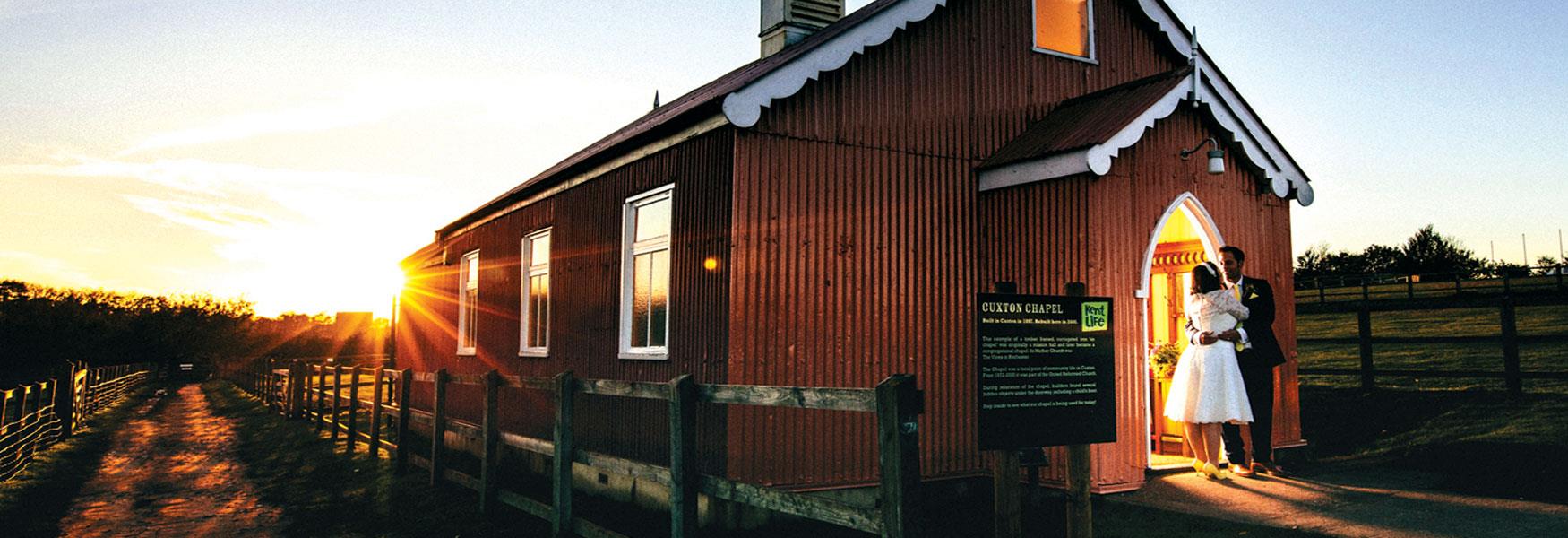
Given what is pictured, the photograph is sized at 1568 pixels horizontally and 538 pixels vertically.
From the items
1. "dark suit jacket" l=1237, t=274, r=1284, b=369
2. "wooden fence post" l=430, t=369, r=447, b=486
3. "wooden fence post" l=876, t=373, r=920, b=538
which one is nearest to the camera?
"wooden fence post" l=876, t=373, r=920, b=538

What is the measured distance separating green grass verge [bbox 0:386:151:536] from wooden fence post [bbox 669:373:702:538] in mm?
6096

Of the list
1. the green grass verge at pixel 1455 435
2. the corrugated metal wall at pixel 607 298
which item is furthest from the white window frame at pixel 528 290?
the green grass verge at pixel 1455 435

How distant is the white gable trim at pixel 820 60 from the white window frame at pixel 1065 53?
3.90 feet

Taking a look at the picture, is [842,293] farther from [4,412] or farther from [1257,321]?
[4,412]

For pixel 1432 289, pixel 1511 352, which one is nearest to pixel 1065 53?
pixel 1511 352

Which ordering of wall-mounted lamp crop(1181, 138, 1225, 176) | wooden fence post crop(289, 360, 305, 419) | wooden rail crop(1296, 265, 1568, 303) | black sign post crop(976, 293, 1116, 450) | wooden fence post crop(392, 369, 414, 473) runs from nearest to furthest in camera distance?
1. black sign post crop(976, 293, 1116, 450)
2. wall-mounted lamp crop(1181, 138, 1225, 176)
3. wooden fence post crop(392, 369, 414, 473)
4. wooden fence post crop(289, 360, 305, 419)
5. wooden rail crop(1296, 265, 1568, 303)

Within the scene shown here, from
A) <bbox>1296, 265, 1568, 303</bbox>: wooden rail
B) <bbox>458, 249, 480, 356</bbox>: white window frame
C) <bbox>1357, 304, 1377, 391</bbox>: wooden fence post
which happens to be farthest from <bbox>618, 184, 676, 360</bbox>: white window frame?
<bbox>1296, 265, 1568, 303</bbox>: wooden rail

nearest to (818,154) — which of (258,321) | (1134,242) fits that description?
(1134,242)

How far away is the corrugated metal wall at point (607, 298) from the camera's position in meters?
8.37

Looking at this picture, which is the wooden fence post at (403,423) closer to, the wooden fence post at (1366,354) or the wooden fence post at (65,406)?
the wooden fence post at (65,406)

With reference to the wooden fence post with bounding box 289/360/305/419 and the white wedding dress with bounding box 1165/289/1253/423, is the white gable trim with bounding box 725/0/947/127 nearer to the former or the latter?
the white wedding dress with bounding box 1165/289/1253/423

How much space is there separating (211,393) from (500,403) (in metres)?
30.1

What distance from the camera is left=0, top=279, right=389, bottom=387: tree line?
42.2 m

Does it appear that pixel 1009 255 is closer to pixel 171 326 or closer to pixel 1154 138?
pixel 1154 138
